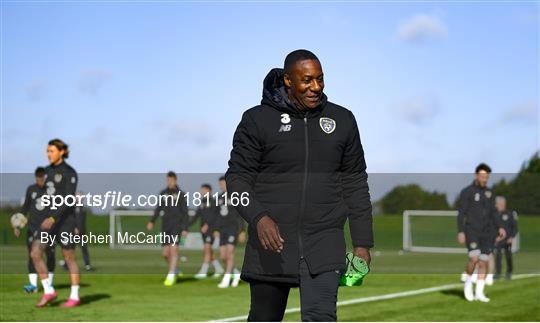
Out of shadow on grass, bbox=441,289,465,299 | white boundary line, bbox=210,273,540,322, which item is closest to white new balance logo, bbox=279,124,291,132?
white boundary line, bbox=210,273,540,322

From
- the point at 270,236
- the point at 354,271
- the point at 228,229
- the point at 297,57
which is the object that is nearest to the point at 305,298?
the point at 354,271

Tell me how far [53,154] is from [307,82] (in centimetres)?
834

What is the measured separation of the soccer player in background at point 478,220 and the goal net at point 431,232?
31.0 meters

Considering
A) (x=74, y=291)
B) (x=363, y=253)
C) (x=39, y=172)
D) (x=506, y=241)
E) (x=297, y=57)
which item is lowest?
(x=74, y=291)

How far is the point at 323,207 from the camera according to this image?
6.27 meters

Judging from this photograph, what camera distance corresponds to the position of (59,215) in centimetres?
1447

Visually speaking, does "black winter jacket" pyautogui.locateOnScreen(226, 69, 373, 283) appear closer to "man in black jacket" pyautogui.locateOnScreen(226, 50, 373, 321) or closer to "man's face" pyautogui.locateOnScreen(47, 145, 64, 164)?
"man in black jacket" pyautogui.locateOnScreen(226, 50, 373, 321)

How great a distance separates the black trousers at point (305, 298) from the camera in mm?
6117

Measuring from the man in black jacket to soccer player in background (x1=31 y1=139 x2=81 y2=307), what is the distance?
316 inches

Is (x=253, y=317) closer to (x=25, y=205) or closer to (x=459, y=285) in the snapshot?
(x=25, y=205)

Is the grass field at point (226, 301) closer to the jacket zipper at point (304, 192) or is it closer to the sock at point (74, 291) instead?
the sock at point (74, 291)

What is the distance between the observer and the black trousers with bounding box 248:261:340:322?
6117 mm

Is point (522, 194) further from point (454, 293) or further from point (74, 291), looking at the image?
point (74, 291)

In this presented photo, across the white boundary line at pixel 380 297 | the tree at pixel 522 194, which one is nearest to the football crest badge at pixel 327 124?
the white boundary line at pixel 380 297
